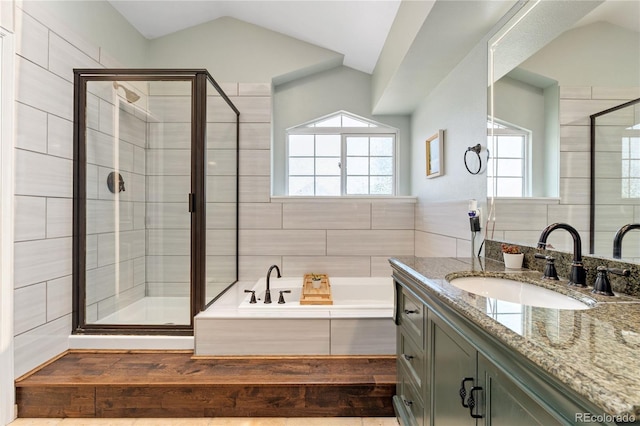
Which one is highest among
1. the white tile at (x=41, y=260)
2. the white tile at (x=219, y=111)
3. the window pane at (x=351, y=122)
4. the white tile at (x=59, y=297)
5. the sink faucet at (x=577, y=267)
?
the window pane at (x=351, y=122)

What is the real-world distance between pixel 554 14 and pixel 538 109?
15.9 inches

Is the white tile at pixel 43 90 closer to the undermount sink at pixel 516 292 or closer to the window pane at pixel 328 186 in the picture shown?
the window pane at pixel 328 186

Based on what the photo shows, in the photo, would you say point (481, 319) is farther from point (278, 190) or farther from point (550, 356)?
point (278, 190)

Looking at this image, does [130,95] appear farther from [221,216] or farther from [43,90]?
[221,216]

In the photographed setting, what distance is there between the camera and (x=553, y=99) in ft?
4.41

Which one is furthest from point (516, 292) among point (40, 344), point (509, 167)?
point (40, 344)

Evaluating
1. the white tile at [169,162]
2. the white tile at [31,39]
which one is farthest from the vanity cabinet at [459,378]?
the white tile at [31,39]

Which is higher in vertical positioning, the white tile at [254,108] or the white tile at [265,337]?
the white tile at [254,108]

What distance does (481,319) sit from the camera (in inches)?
30.2

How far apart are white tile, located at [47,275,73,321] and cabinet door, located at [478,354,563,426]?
8.01 feet

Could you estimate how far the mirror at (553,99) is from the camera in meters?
1.07

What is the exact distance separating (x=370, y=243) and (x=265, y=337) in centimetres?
148

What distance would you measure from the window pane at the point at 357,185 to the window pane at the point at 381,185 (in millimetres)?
66

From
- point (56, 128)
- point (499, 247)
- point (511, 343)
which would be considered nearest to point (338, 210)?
point (499, 247)
